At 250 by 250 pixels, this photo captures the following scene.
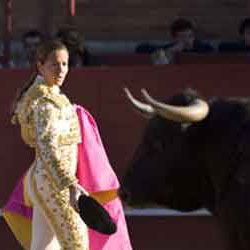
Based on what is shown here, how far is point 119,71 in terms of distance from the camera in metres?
9.22

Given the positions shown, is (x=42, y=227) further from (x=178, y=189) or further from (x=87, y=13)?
(x=87, y=13)

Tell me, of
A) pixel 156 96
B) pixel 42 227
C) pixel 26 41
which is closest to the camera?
pixel 42 227

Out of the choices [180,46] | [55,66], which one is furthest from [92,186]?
[180,46]

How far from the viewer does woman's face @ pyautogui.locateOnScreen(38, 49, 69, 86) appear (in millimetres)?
6469

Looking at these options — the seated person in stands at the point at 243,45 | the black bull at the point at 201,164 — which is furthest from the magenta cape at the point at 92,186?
the seated person in stands at the point at 243,45

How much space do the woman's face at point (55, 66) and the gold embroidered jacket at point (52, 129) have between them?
0.08 metres

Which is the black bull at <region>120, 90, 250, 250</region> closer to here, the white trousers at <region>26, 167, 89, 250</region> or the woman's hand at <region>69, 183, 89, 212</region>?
the woman's hand at <region>69, 183, 89, 212</region>

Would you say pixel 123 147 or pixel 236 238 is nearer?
pixel 236 238

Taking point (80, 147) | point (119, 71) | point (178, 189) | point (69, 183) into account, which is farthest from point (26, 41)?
point (178, 189)

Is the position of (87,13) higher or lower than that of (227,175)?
lower

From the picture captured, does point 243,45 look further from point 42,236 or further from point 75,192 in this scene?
point 75,192

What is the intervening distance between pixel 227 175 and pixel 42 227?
6.67 ft

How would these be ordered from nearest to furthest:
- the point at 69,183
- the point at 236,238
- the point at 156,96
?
the point at 236,238
the point at 69,183
the point at 156,96

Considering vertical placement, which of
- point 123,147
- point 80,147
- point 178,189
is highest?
point 178,189
